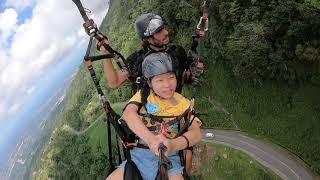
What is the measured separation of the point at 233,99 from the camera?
111 ft

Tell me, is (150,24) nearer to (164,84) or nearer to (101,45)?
(101,45)

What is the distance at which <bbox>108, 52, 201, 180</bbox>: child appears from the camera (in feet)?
19.5

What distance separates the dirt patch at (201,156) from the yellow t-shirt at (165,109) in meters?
28.5

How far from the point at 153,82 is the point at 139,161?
1.05 metres

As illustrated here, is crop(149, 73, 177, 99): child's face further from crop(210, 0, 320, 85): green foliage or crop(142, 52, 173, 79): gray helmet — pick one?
crop(210, 0, 320, 85): green foliage

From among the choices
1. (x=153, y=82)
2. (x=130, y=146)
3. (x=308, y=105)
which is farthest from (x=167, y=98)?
(x=308, y=105)

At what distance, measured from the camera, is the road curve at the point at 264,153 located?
30125mm

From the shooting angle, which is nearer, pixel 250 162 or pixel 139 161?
pixel 139 161

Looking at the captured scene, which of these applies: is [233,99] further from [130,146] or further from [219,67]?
[130,146]

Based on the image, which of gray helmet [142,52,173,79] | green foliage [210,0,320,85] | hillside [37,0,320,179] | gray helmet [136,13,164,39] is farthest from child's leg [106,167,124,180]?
green foliage [210,0,320,85]

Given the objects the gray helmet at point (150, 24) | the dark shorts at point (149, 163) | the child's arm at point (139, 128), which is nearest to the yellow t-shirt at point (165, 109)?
the child's arm at point (139, 128)

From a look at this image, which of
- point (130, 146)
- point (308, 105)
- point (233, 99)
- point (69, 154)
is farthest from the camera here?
point (69, 154)

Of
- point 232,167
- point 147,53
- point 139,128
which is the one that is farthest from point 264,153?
point 139,128

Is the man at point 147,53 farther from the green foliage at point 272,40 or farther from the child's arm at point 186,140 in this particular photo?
the green foliage at point 272,40
